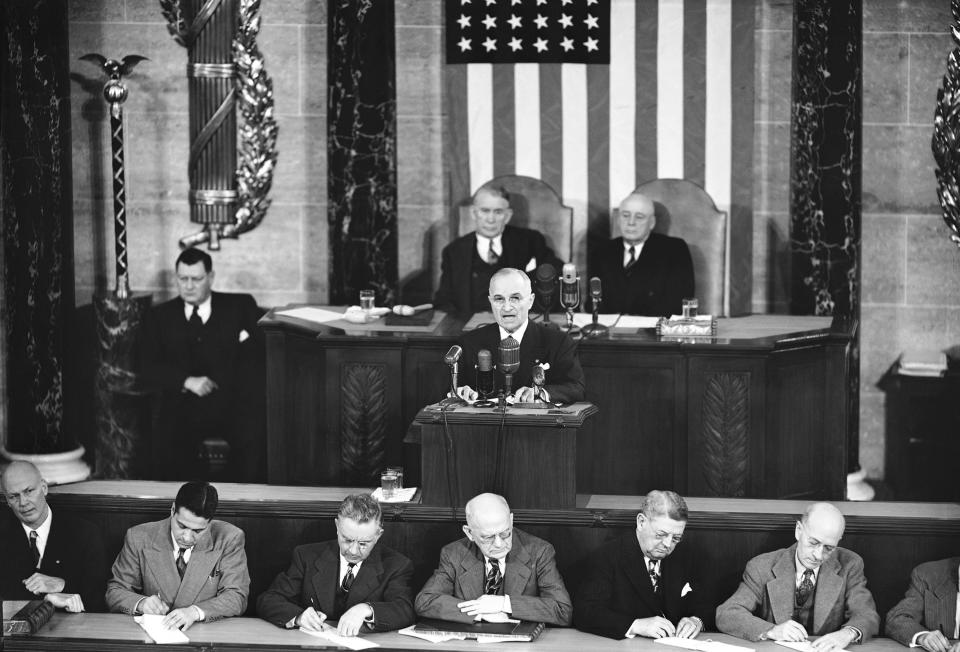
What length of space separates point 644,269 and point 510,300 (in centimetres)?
250

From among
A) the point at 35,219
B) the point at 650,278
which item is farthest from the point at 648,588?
the point at 35,219

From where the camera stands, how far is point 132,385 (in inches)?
400

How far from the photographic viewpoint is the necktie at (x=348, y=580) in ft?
21.4

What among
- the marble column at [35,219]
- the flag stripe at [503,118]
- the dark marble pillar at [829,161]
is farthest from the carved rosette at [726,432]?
the marble column at [35,219]

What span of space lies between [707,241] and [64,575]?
16.5 ft

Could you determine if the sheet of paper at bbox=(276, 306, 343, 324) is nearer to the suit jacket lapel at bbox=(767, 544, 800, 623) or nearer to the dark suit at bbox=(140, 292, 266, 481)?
the dark suit at bbox=(140, 292, 266, 481)

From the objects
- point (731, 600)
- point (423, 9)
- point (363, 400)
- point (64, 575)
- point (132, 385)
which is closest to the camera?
point (731, 600)

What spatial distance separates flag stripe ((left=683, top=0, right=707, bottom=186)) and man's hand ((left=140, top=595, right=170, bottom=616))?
5402mm

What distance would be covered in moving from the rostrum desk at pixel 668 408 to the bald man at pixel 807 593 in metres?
1.72

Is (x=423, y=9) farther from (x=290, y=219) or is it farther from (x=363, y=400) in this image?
(x=363, y=400)

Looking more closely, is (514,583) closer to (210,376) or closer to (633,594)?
(633,594)

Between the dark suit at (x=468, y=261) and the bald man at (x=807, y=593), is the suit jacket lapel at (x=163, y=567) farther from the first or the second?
the dark suit at (x=468, y=261)

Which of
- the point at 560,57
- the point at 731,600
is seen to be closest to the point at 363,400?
the point at 731,600

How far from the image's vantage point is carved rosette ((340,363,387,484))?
8312mm
